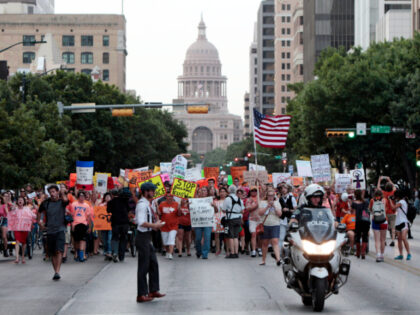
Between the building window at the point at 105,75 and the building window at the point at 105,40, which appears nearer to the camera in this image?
the building window at the point at 105,75

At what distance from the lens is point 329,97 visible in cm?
5700

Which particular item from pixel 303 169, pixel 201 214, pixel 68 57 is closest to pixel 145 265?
pixel 201 214

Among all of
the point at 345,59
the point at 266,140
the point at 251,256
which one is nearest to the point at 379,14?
the point at 345,59

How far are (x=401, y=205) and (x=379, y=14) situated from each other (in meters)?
74.3

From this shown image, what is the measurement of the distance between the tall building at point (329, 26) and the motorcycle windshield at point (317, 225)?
9931cm

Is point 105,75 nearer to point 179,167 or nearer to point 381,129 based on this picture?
point 381,129

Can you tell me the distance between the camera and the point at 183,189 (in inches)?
901

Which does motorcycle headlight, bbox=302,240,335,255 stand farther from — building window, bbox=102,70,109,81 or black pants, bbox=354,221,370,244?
building window, bbox=102,70,109,81

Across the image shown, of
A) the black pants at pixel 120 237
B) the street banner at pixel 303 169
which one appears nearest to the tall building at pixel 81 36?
the street banner at pixel 303 169

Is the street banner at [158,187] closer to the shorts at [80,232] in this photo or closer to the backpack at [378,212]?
the shorts at [80,232]

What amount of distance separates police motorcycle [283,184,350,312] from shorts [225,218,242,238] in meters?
8.39

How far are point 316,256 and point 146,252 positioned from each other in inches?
Result: 101

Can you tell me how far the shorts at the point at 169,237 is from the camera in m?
21.4

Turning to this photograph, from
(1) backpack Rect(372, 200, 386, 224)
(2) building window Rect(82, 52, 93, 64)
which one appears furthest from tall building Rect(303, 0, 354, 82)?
(1) backpack Rect(372, 200, 386, 224)
